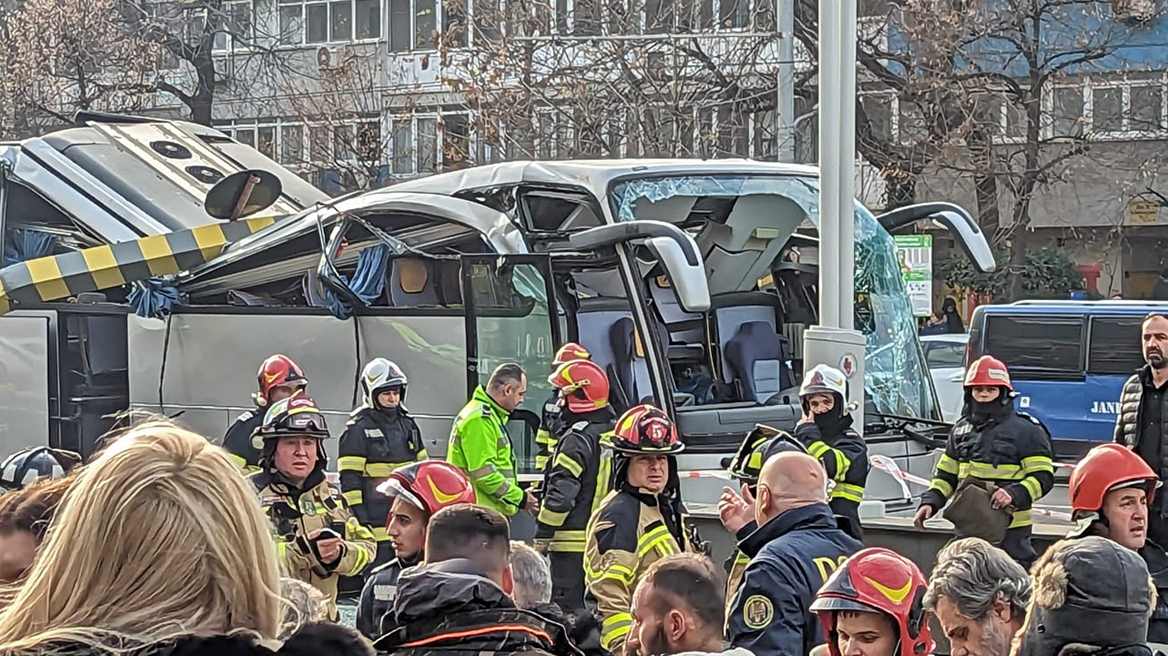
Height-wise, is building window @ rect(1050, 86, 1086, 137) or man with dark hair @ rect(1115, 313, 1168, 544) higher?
building window @ rect(1050, 86, 1086, 137)

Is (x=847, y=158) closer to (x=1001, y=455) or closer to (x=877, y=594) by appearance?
(x=1001, y=455)

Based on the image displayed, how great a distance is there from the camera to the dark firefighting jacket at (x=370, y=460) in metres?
8.31

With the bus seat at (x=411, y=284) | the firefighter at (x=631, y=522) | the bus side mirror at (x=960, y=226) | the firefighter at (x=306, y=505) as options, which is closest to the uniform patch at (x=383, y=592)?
the firefighter at (x=306, y=505)

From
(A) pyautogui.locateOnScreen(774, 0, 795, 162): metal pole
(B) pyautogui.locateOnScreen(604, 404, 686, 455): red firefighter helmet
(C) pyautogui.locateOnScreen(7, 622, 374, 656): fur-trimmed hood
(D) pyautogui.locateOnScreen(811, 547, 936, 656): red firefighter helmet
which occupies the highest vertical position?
(A) pyautogui.locateOnScreen(774, 0, 795, 162): metal pole

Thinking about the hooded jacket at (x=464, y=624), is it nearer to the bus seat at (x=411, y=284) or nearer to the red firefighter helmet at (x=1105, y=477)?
the red firefighter helmet at (x=1105, y=477)

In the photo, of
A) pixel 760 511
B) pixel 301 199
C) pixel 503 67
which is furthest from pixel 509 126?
pixel 760 511

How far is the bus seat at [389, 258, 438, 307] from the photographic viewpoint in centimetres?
1118

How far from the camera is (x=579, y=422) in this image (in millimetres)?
8164

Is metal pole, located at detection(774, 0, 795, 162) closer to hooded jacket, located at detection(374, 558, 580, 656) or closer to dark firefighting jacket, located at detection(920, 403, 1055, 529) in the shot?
dark firefighting jacket, located at detection(920, 403, 1055, 529)

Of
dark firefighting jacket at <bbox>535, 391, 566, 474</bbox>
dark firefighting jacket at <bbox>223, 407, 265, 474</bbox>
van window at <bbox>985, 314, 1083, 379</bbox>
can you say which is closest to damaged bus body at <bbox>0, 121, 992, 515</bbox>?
dark firefighting jacket at <bbox>535, 391, 566, 474</bbox>

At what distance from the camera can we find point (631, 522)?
19.9 feet

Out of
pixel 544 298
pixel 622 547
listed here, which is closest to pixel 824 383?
pixel 622 547

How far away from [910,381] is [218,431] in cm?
550

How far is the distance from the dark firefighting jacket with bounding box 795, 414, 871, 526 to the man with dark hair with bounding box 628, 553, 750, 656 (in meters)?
3.41
